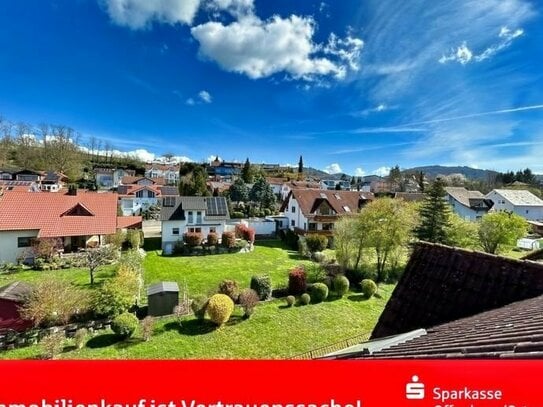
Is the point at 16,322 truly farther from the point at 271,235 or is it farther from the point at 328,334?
the point at 271,235

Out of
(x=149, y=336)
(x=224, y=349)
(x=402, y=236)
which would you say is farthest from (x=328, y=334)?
(x=402, y=236)

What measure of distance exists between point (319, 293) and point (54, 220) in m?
21.6

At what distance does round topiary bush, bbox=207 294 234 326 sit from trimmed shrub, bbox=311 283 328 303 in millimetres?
6029

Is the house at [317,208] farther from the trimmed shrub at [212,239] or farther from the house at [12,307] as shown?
the house at [12,307]

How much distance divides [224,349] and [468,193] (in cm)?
5471

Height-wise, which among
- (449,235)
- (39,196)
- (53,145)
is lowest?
(449,235)

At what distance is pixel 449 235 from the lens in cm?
2588

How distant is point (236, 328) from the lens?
14.8 meters

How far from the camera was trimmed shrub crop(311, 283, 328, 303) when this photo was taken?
18.5 metres

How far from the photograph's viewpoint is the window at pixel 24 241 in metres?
22.3

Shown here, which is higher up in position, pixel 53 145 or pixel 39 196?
pixel 53 145

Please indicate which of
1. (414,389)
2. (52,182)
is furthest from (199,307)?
(52,182)

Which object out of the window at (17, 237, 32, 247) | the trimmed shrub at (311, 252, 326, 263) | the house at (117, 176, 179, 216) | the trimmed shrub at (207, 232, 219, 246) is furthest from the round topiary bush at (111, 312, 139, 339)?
the house at (117, 176, 179, 216)

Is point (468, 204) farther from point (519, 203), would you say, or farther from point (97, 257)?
point (97, 257)
